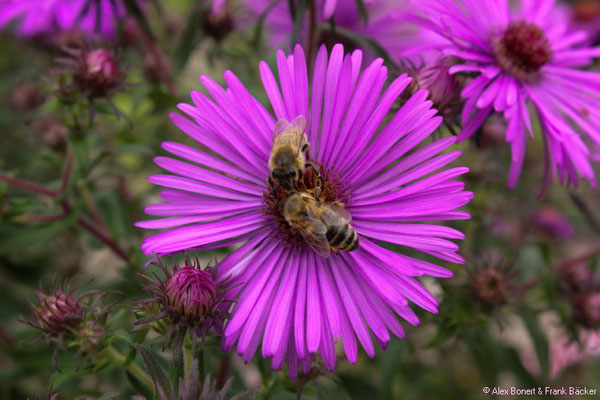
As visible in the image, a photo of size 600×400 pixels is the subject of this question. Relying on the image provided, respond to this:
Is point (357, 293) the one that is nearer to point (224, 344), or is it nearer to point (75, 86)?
point (224, 344)

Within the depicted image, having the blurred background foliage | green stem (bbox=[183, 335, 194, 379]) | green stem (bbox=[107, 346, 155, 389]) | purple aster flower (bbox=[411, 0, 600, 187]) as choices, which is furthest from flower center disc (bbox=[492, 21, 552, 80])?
green stem (bbox=[107, 346, 155, 389])

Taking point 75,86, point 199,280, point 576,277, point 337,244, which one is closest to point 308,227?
point 337,244

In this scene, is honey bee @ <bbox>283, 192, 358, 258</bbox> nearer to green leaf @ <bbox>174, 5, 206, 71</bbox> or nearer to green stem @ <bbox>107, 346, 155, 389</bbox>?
green stem @ <bbox>107, 346, 155, 389</bbox>

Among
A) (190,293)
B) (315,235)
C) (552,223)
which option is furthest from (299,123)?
(552,223)

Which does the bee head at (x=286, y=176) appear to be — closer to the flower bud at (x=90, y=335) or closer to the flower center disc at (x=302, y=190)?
the flower center disc at (x=302, y=190)

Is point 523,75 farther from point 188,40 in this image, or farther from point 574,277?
point 188,40

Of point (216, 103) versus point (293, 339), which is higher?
point (216, 103)

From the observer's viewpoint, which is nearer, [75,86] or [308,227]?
[308,227]
